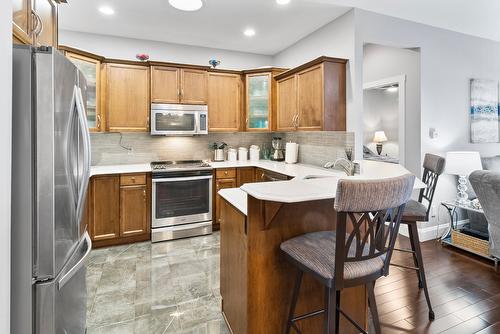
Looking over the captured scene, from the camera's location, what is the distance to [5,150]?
108 centimetres

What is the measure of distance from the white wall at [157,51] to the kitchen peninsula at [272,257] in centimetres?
335

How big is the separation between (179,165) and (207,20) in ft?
6.50

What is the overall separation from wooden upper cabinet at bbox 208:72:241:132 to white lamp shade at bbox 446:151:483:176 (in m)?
2.93

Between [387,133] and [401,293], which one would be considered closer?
[401,293]

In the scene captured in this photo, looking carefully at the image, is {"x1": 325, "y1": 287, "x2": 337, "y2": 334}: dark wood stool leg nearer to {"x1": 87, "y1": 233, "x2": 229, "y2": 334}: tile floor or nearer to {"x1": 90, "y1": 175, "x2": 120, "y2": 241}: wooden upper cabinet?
{"x1": 87, "y1": 233, "x2": 229, "y2": 334}: tile floor

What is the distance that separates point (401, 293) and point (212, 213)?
8.08 ft

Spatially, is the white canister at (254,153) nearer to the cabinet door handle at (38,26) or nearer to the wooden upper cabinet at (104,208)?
the wooden upper cabinet at (104,208)

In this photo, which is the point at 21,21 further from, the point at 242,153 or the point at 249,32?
the point at 242,153

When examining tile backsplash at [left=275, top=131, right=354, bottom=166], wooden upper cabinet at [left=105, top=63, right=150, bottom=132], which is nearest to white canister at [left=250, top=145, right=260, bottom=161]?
tile backsplash at [left=275, top=131, right=354, bottom=166]

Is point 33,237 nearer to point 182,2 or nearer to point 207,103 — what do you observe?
point 182,2

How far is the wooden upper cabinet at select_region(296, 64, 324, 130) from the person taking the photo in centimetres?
330

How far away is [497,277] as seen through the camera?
8.76 feet

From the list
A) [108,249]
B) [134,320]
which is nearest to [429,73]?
[134,320]

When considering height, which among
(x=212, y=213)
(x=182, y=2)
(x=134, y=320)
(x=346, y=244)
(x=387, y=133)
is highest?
(x=182, y=2)
